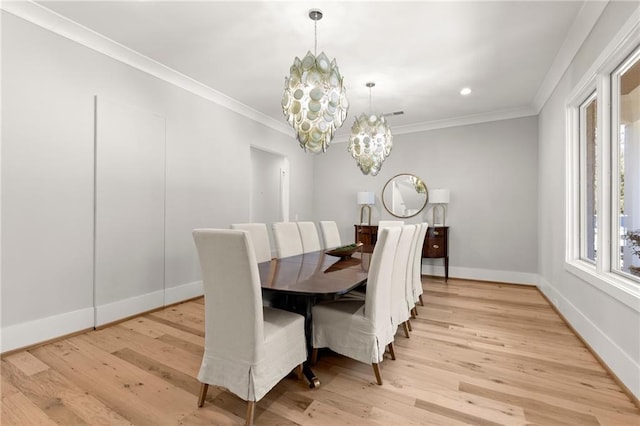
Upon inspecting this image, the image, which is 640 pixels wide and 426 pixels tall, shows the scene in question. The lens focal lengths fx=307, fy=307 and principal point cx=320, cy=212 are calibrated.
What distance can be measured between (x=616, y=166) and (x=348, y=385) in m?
2.44

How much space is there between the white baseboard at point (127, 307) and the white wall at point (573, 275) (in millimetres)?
3993

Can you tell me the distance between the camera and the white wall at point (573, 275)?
1.90 meters

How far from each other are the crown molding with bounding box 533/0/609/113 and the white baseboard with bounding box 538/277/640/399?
233 centimetres

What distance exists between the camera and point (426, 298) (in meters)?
3.92

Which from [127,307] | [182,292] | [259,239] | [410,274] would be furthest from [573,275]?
[127,307]

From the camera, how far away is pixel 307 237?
12.0 feet

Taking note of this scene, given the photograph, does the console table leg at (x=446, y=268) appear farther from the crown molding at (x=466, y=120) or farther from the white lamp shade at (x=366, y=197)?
the crown molding at (x=466, y=120)

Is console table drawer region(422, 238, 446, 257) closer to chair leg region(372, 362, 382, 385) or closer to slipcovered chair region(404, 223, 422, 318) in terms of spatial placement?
slipcovered chair region(404, 223, 422, 318)

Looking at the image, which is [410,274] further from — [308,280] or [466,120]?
[466,120]

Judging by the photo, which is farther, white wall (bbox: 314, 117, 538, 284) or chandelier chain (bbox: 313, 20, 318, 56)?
white wall (bbox: 314, 117, 538, 284)

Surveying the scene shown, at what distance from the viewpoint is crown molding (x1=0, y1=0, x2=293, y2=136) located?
2.41m

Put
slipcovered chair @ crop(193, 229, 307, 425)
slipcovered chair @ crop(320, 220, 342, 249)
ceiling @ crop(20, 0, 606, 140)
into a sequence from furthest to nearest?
slipcovered chair @ crop(320, 220, 342, 249) < ceiling @ crop(20, 0, 606, 140) < slipcovered chair @ crop(193, 229, 307, 425)

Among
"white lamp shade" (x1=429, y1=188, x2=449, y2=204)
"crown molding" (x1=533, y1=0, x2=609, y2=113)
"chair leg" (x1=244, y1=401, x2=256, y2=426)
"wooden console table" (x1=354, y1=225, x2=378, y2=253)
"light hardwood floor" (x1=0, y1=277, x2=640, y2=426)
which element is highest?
"crown molding" (x1=533, y1=0, x2=609, y2=113)

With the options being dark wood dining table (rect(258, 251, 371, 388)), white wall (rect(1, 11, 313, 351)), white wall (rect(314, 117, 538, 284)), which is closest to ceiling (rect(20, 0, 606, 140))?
white wall (rect(1, 11, 313, 351))
